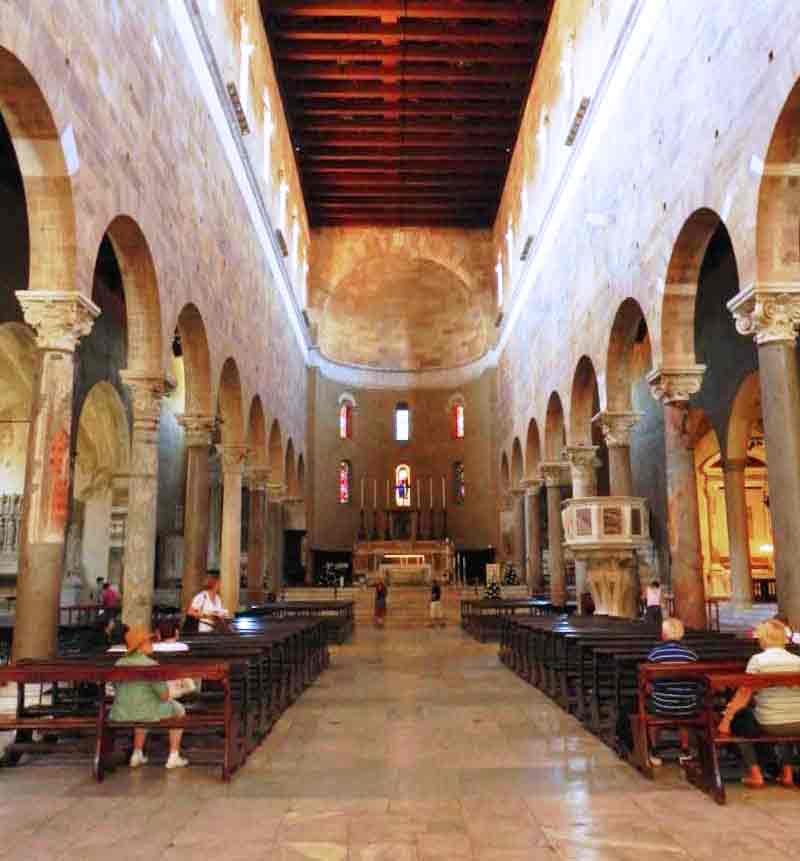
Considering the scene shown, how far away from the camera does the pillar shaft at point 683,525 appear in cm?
1186

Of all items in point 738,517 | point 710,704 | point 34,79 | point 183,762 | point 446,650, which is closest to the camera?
point 710,704

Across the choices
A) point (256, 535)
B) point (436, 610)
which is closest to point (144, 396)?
point (256, 535)

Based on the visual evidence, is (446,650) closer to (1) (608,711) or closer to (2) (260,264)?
(1) (608,711)

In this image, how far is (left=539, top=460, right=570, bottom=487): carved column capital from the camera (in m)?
21.3

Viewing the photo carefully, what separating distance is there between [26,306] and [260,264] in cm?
1219

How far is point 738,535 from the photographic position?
1741 centimetres

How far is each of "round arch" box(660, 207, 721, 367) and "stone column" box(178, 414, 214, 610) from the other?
7.78 metres

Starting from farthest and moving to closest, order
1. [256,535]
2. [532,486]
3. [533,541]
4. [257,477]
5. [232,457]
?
1. [532,486]
2. [533,541]
3. [256,535]
4. [257,477]
5. [232,457]

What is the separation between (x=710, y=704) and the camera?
5.32 meters

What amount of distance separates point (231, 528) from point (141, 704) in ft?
39.4

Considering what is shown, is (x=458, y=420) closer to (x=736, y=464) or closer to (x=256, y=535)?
(x=256, y=535)

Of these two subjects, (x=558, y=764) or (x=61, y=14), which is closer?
(x=558, y=764)

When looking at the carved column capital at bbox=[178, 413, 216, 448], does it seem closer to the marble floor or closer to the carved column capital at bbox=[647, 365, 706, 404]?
the carved column capital at bbox=[647, 365, 706, 404]

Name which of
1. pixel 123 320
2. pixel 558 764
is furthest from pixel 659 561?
pixel 558 764
